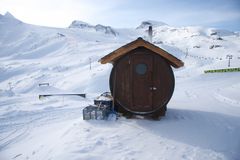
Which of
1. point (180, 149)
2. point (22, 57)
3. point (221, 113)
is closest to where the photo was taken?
point (180, 149)

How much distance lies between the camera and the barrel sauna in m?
9.17

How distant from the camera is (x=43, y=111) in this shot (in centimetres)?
1209

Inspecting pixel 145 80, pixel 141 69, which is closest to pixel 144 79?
pixel 145 80

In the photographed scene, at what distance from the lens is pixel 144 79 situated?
9.24 metres

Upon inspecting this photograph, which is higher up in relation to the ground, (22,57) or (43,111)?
(22,57)

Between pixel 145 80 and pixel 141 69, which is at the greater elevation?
pixel 141 69

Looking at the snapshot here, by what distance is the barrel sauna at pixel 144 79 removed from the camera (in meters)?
9.17

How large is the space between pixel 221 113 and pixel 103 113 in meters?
5.59

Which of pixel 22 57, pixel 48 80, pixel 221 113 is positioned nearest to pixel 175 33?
pixel 22 57

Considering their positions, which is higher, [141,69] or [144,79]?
[141,69]

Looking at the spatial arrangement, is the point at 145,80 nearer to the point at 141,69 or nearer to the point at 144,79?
the point at 144,79

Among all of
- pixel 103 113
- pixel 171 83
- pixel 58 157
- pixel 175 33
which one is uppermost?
pixel 175 33

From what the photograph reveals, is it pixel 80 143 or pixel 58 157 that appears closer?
pixel 58 157

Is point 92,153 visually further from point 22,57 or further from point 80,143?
point 22,57
